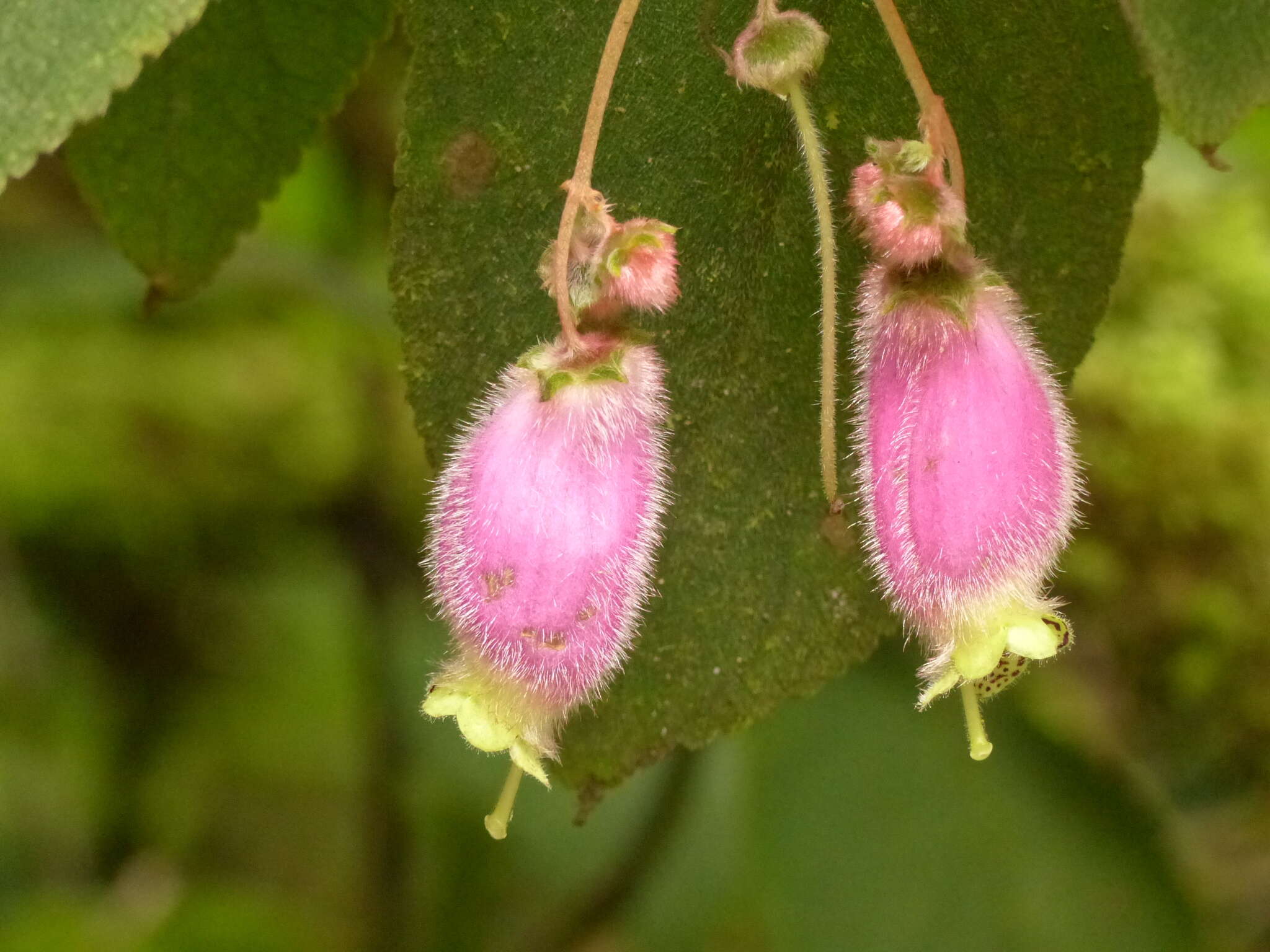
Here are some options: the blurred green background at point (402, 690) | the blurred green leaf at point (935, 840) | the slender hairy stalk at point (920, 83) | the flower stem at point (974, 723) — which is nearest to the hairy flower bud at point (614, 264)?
the slender hairy stalk at point (920, 83)

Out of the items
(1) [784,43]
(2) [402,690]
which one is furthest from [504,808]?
(2) [402,690]

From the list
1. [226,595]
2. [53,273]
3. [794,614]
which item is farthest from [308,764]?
[794,614]

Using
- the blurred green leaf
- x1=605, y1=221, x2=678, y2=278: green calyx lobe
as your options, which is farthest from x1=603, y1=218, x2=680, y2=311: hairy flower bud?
the blurred green leaf

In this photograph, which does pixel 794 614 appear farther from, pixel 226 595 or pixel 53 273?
pixel 226 595

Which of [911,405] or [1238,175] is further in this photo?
[1238,175]

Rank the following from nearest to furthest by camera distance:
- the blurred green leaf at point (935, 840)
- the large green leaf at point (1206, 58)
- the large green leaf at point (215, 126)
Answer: the large green leaf at point (1206, 58), the large green leaf at point (215, 126), the blurred green leaf at point (935, 840)

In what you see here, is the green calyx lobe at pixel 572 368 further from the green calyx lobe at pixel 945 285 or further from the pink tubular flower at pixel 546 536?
the green calyx lobe at pixel 945 285
